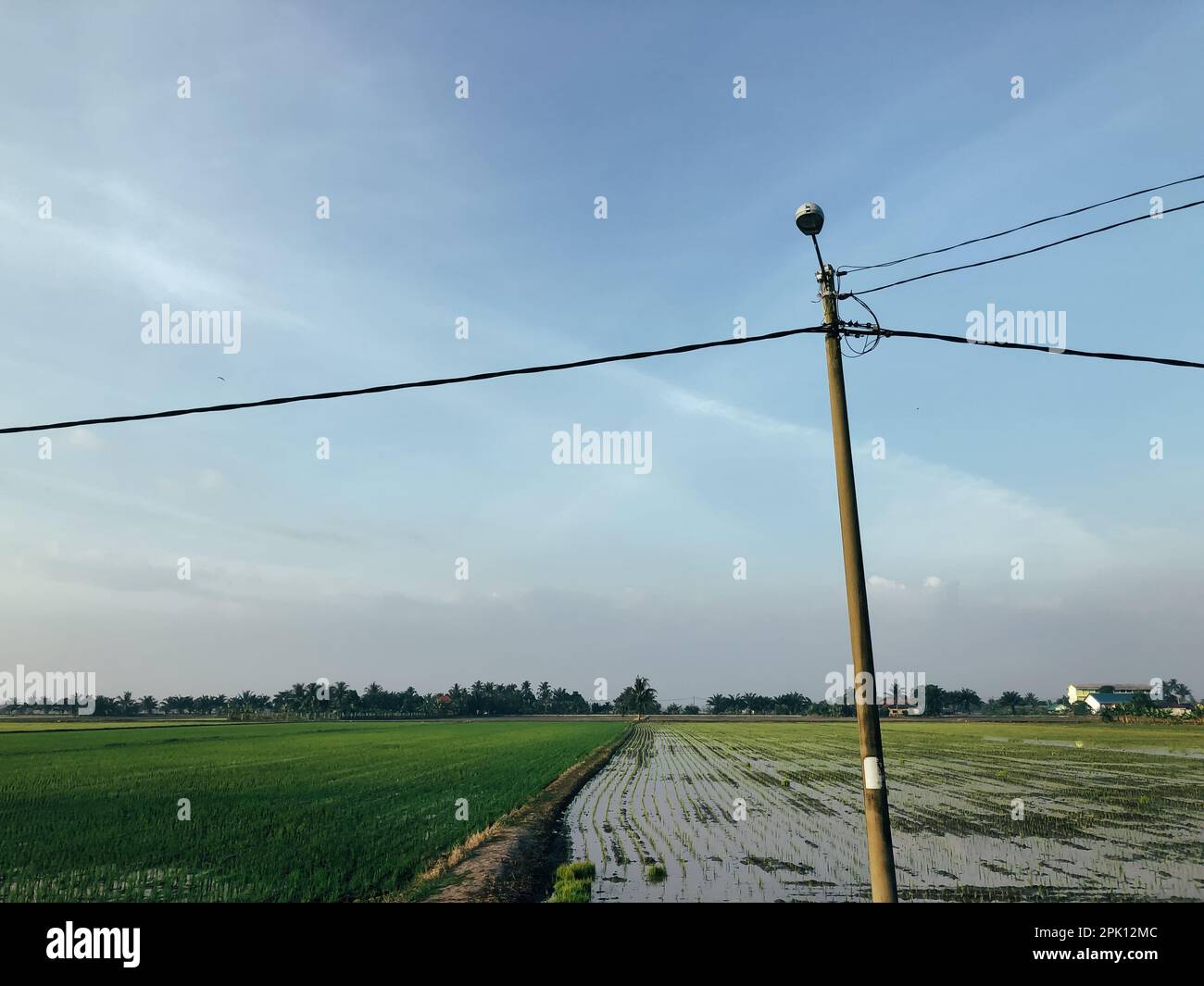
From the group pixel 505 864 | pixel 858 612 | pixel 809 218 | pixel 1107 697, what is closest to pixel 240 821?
pixel 505 864

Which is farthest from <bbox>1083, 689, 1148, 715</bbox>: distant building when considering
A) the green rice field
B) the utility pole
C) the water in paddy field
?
the utility pole

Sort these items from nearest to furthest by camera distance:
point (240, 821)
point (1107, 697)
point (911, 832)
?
1. point (911, 832)
2. point (240, 821)
3. point (1107, 697)

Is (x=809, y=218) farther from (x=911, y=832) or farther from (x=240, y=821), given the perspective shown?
(x=240, y=821)

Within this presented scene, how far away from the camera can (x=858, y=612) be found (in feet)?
28.8

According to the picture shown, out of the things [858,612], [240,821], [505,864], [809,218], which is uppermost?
[809,218]

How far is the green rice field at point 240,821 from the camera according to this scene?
49.0ft

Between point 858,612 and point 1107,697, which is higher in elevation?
point 858,612

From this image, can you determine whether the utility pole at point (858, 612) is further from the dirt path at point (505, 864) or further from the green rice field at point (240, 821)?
the green rice field at point (240, 821)

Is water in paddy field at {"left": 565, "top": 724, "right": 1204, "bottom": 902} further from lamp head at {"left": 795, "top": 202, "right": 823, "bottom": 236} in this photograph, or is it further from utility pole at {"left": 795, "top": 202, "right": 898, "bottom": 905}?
lamp head at {"left": 795, "top": 202, "right": 823, "bottom": 236}

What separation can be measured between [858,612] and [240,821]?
2114cm

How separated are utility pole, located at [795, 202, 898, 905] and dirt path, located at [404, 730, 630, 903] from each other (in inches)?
317

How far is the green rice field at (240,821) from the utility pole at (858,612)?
999cm
